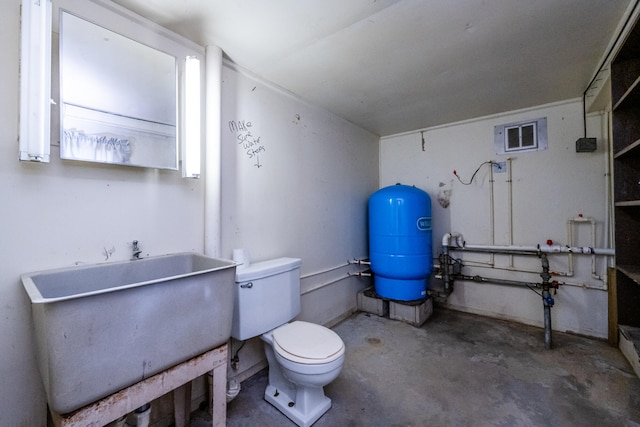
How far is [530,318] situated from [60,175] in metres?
3.51

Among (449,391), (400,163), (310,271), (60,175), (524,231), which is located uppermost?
(400,163)

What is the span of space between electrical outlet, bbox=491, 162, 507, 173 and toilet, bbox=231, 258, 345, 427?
7.55ft

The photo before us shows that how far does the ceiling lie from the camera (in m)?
1.21

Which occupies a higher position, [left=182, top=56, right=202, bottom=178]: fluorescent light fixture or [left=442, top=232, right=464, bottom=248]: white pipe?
[left=182, top=56, right=202, bottom=178]: fluorescent light fixture

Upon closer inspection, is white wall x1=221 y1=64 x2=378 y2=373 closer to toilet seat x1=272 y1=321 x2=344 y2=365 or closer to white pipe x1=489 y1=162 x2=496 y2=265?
toilet seat x1=272 y1=321 x2=344 y2=365

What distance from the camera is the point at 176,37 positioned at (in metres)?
1.38

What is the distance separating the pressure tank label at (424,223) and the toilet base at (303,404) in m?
1.67

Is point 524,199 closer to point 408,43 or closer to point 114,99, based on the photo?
point 408,43

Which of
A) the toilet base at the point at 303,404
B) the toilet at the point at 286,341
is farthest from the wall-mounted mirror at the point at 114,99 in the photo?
the toilet base at the point at 303,404

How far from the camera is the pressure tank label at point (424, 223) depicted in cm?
247

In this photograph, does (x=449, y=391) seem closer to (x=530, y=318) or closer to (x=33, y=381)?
(x=530, y=318)

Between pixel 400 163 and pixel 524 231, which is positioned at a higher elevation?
pixel 400 163

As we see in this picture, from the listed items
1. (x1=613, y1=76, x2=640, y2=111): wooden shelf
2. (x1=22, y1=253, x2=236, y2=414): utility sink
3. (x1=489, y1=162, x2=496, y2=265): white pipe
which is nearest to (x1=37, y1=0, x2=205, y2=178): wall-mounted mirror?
(x1=22, y1=253, x2=236, y2=414): utility sink

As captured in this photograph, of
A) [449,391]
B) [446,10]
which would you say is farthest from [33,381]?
[446,10]
